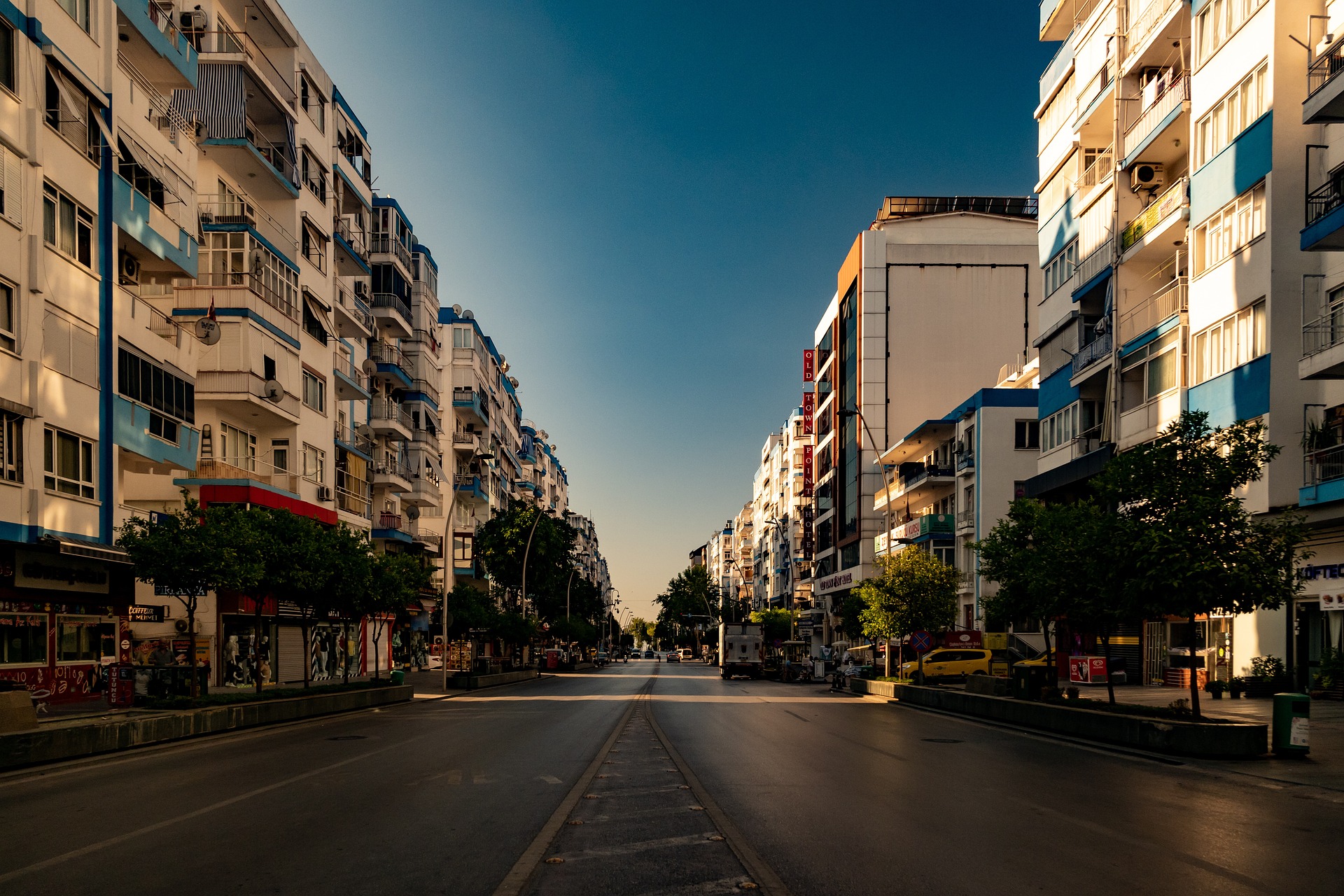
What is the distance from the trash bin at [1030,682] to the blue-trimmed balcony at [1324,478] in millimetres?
7621

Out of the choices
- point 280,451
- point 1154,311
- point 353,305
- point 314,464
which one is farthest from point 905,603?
point 353,305

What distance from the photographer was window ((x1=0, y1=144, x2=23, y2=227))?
2469 cm

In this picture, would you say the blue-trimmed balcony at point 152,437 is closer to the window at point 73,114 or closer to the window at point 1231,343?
the window at point 73,114

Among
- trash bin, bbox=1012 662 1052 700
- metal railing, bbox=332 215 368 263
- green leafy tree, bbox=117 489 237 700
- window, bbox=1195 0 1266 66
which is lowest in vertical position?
trash bin, bbox=1012 662 1052 700

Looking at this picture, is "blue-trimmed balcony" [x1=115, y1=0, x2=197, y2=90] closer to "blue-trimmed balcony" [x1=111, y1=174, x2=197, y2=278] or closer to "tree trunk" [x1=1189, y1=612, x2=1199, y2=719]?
"blue-trimmed balcony" [x1=111, y1=174, x2=197, y2=278]

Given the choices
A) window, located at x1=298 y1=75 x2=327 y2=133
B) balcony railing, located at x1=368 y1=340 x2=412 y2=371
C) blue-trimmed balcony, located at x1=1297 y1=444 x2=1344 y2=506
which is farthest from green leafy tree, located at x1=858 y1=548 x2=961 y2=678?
window, located at x1=298 y1=75 x2=327 y2=133

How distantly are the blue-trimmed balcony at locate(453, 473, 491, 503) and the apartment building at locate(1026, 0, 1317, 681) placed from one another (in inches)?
1724

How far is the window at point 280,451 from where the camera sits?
4453 cm

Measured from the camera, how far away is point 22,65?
25.4m

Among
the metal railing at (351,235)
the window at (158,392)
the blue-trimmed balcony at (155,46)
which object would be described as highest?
the blue-trimmed balcony at (155,46)

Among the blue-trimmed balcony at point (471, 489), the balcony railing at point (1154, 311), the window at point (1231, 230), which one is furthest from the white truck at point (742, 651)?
the window at point (1231, 230)

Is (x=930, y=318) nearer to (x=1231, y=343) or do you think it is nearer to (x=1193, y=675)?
(x=1231, y=343)

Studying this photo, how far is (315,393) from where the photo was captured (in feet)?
155

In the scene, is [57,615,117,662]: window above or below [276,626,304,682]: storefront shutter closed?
above
